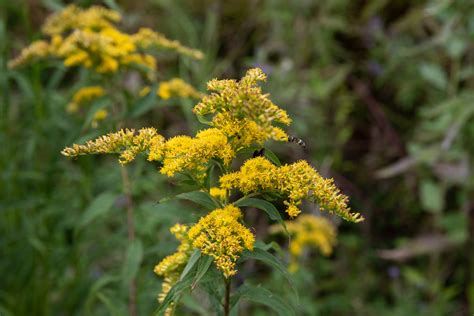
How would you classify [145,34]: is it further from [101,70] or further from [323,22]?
[323,22]

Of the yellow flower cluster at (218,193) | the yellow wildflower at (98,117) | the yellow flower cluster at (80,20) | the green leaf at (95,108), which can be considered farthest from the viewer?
the yellow flower cluster at (80,20)

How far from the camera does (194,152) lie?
4.62 feet

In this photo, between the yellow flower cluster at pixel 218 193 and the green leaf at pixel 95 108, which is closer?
the yellow flower cluster at pixel 218 193

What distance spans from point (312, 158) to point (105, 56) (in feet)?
6.75

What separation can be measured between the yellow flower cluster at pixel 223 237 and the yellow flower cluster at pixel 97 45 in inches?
39.4

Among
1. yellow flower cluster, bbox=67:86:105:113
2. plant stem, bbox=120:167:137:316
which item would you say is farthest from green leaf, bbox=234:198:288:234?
yellow flower cluster, bbox=67:86:105:113

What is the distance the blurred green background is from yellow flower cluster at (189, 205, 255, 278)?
747 mm

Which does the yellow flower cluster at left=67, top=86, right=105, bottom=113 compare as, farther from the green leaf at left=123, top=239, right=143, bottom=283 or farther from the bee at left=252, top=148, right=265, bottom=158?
the bee at left=252, top=148, right=265, bottom=158

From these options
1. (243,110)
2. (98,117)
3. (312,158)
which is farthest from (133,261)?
(312,158)

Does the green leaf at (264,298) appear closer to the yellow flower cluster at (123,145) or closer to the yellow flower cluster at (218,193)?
the yellow flower cluster at (218,193)

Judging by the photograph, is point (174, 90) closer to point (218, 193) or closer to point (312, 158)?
point (218, 193)

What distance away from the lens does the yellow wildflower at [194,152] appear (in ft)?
4.63

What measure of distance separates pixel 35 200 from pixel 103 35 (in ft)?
2.75

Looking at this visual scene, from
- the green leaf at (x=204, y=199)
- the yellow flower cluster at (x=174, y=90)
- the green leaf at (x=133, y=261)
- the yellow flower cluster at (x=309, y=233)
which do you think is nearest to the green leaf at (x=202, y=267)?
the green leaf at (x=204, y=199)
